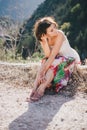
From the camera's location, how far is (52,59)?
490 centimetres

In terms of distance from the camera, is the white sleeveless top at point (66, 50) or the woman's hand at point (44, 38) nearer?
the woman's hand at point (44, 38)

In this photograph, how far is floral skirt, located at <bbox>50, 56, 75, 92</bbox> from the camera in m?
4.95

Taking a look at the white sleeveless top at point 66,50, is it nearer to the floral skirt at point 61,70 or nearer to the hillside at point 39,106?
the floral skirt at point 61,70

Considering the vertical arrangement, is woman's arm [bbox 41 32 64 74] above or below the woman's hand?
below

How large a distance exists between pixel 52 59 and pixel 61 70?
0.62ft

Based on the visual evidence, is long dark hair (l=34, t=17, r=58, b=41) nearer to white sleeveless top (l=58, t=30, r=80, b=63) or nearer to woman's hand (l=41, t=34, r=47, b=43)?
woman's hand (l=41, t=34, r=47, b=43)

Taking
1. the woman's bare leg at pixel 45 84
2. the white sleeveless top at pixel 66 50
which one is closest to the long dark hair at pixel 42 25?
the white sleeveless top at pixel 66 50

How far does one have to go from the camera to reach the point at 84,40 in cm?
2898

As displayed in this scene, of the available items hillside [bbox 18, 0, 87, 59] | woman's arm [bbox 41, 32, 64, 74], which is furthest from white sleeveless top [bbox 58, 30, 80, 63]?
hillside [bbox 18, 0, 87, 59]

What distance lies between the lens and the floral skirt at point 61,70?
4.95 meters

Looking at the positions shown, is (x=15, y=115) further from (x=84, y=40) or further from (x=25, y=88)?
(x=84, y=40)

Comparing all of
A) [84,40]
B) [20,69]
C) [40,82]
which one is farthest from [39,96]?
[84,40]

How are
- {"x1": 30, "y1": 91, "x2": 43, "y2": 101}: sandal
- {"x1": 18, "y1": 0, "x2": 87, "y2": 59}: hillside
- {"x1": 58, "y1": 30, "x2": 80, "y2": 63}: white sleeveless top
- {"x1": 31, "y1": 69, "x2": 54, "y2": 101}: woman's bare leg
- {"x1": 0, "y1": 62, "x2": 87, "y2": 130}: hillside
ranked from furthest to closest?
{"x1": 18, "y1": 0, "x2": 87, "y2": 59}: hillside, {"x1": 58, "y1": 30, "x2": 80, "y2": 63}: white sleeveless top, {"x1": 31, "y1": 69, "x2": 54, "y2": 101}: woman's bare leg, {"x1": 30, "y1": 91, "x2": 43, "y2": 101}: sandal, {"x1": 0, "y1": 62, "x2": 87, "y2": 130}: hillside

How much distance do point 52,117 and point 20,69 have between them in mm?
1836
